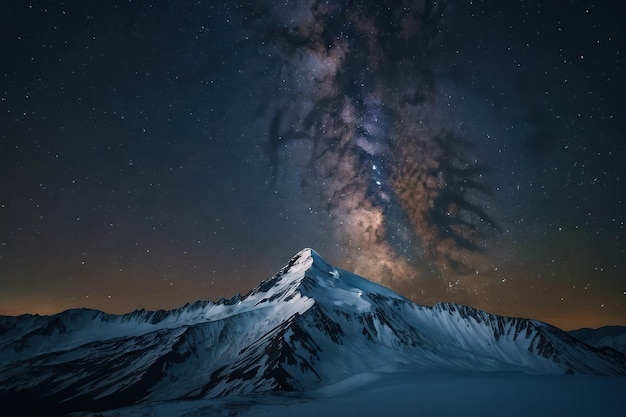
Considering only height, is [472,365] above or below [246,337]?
below

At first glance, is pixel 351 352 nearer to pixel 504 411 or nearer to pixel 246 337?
pixel 246 337

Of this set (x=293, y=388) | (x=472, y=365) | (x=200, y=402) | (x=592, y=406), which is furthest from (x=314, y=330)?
(x=592, y=406)

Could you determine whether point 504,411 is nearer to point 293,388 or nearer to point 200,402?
point 200,402

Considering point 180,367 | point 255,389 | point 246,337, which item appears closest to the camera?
point 255,389

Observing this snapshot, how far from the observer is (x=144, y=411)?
64562mm

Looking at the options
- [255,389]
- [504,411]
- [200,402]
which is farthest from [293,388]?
[504,411]

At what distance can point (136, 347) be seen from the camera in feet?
650

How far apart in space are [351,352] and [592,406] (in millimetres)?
115249

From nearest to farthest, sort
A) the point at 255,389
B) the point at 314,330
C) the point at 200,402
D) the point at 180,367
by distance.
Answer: the point at 200,402
the point at 255,389
the point at 180,367
the point at 314,330

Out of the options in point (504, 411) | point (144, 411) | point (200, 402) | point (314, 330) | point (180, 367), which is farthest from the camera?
point (314, 330)

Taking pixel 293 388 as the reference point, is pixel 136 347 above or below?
above

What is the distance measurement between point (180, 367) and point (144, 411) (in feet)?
364

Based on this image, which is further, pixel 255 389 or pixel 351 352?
pixel 351 352

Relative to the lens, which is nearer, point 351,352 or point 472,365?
point 351,352
